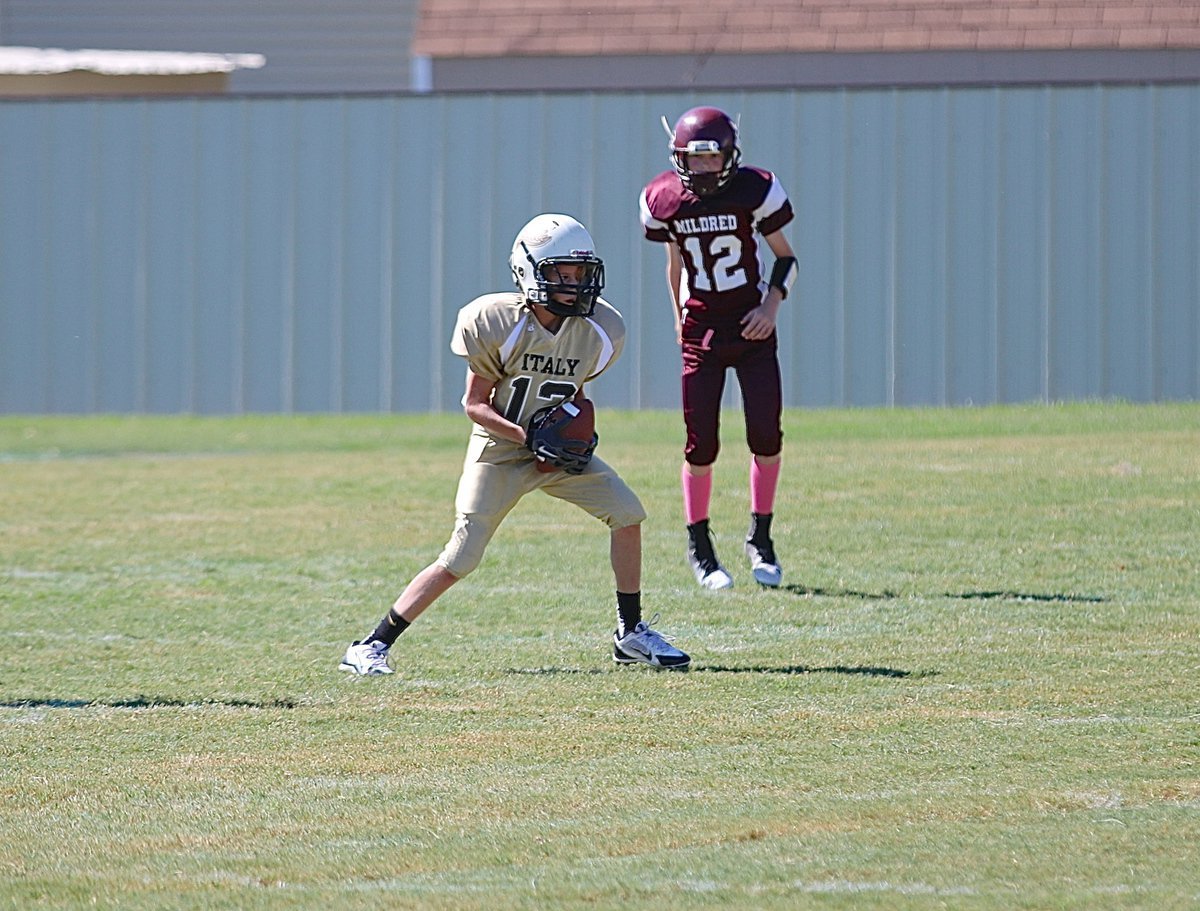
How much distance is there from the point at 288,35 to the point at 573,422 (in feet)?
52.7

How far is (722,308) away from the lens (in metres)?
8.43

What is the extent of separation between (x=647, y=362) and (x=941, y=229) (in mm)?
2747

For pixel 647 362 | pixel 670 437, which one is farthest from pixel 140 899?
pixel 647 362

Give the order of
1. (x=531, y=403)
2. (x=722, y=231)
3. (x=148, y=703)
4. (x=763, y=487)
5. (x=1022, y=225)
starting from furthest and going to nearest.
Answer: (x=1022, y=225) → (x=763, y=487) → (x=722, y=231) → (x=531, y=403) → (x=148, y=703)

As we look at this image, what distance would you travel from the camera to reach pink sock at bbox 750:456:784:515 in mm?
8469

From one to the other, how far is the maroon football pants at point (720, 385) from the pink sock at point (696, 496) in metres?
0.07

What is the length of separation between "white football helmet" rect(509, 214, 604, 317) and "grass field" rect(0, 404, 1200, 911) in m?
1.29

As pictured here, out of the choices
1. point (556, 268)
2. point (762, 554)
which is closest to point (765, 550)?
point (762, 554)

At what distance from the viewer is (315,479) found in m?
12.1

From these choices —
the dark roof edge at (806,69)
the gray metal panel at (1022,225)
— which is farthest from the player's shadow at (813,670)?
the dark roof edge at (806,69)

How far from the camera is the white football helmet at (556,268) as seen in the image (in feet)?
21.4

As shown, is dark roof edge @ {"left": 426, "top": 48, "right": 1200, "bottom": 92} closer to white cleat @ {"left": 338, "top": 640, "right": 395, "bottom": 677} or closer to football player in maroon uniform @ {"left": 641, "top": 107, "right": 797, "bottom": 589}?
football player in maroon uniform @ {"left": 641, "top": 107, "right": 797, "bottom": 589}

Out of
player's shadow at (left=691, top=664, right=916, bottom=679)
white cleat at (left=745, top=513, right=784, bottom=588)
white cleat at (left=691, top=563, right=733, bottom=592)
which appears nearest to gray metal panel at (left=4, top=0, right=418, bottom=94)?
white cleat at (left=745, top=513, right=784, bottom=588)

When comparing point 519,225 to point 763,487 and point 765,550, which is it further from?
point 765,550
